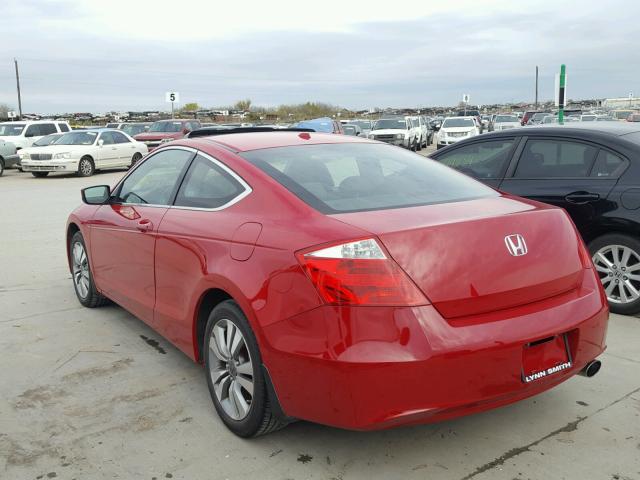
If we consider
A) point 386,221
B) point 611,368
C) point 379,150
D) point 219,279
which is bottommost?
point 611,368

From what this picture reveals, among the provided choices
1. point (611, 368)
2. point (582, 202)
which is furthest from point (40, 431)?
point (582, 202)

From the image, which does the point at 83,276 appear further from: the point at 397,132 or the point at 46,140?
the point at 397,132

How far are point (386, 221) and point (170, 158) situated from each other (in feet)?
6.72

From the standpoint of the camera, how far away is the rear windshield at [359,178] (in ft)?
10.8

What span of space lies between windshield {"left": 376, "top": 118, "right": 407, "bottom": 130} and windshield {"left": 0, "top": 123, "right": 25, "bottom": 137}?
1689 cm

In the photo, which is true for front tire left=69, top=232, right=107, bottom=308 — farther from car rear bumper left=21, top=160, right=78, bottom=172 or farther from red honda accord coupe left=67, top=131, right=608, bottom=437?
car rear bumper left=21, top=160, right=78, bottom=172

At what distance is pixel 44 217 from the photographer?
38.7ft

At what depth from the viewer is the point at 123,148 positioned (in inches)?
904

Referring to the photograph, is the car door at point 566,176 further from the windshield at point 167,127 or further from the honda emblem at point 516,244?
the windshield at point 167,127

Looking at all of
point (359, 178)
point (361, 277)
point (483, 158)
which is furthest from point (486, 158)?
point (361, 277)

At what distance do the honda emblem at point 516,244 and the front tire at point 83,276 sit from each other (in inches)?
148

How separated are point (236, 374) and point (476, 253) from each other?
139cm

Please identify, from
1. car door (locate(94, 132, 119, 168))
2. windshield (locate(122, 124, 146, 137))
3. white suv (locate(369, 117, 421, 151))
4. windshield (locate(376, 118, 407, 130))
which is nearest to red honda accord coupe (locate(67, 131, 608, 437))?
car door (locate(94, 132, 119, 168))

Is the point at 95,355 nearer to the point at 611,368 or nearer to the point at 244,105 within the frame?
the point at 611,368
